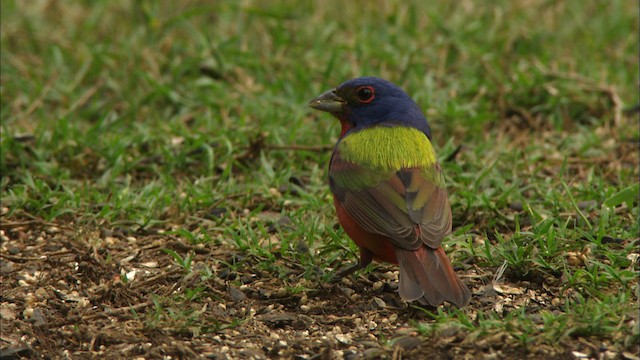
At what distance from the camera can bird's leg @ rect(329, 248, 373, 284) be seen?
4.20m

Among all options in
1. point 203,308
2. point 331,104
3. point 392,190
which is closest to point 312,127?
point 331,104

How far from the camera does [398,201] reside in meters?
4.12

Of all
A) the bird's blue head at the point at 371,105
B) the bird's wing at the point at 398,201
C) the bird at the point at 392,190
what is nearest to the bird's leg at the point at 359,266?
the bird at the point at 392,190

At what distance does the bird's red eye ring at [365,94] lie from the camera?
4738 mm

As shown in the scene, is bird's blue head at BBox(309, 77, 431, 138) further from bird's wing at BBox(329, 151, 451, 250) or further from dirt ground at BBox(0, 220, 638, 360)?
dirt ground at BBox(0, 220, 638, 360)

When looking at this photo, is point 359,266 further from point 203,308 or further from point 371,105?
point 371,105

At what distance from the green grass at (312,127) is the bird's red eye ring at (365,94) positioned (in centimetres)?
62

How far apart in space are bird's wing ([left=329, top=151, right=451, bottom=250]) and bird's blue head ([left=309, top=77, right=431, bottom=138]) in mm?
370

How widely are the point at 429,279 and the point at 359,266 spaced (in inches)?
19.1

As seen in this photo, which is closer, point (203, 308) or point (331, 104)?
point (203, 308)

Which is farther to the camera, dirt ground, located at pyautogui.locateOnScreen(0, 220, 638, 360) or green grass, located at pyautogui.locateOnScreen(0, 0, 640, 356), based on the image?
green grass, located at pyautogui.locateOnScreen(0, 0, 640, 356)

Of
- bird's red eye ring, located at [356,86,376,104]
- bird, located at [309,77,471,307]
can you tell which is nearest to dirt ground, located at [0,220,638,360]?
bird, located at [309,77,471,307]

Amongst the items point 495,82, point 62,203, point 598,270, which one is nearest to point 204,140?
point 62,203

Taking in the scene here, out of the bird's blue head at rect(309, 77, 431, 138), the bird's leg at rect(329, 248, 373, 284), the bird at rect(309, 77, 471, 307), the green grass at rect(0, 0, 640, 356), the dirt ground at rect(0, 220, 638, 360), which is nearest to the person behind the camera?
the dirt ground at rect(0, 220, 638, 360)
